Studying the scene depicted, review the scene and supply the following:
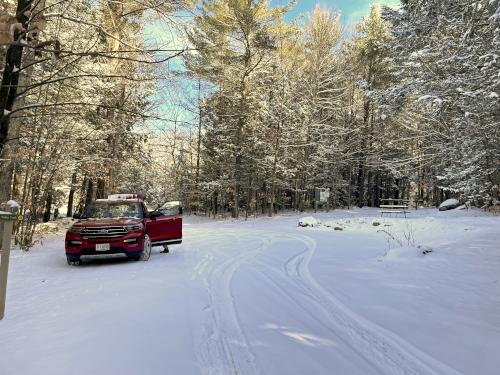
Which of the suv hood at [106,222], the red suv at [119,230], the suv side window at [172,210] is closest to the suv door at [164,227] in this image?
the red suv at [119,230]

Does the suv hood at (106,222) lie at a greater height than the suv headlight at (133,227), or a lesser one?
greater

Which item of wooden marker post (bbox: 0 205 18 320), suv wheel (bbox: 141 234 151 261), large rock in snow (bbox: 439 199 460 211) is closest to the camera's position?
wooden marker post (bbox: 0 205 18 320)

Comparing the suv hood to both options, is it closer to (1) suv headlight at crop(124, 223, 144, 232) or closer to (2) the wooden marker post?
(1) suv headlight at crop(124, 223, 144, 232)

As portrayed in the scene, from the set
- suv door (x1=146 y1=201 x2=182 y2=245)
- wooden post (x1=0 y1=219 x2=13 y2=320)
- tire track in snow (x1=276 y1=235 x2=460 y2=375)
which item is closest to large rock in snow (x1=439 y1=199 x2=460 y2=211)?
suv door (x1=146 y1=201 x2=182 y2=245)

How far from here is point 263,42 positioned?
24547mm

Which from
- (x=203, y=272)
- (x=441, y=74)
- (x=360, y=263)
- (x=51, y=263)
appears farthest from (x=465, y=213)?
(x=51, y=263)

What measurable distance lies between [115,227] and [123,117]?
1028 centimetres

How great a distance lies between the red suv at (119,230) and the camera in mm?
9133

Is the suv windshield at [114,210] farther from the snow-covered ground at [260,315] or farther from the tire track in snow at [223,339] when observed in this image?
the tire track in snow at [223,339]

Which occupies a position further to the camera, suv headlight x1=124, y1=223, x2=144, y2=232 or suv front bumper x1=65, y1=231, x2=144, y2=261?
suv headlight x1=124, y1=223, x2=144, y2=232

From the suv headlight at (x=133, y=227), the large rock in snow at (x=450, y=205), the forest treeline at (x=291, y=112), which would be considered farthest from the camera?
the large rock in snow at (x=450, y=205)

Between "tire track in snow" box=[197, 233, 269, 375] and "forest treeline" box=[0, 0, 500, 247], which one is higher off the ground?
"forest treeline" box=[0, 0, 500, 247]

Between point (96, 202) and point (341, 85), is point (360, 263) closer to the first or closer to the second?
point (96, 202)

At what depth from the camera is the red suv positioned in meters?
9.13
